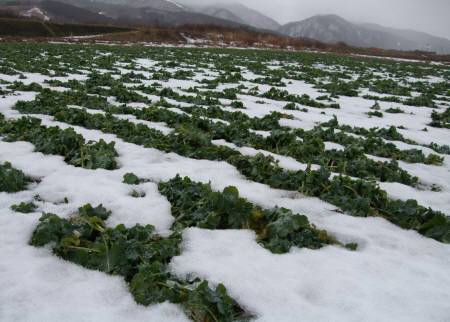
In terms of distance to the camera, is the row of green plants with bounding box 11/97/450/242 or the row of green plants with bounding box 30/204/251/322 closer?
the row of green plants with bounding box 30/204/251/322

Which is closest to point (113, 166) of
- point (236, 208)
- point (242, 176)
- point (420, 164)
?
point (242, 176)

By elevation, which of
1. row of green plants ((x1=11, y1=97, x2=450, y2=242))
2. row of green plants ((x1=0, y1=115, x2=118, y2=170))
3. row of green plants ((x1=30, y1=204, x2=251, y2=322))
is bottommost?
row of green plants ((x1=30, y1=204, x2=251, y2=322))

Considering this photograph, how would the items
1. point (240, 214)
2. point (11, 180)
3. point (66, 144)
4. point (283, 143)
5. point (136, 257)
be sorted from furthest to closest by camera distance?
point (283, 143) → point (66, 144) → point (11, 180) → point (240, 214) → point (136, 257)

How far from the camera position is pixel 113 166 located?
5.68 meters

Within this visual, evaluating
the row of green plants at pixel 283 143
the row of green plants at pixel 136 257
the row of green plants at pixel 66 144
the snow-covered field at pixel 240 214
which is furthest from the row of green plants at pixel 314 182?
the row of green plants at pixel 136 257

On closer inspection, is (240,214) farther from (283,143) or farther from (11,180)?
(283,143)

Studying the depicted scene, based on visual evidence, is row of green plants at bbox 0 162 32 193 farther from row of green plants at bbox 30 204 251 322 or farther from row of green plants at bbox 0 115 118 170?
row of green plants at bbox 30 204 251 322

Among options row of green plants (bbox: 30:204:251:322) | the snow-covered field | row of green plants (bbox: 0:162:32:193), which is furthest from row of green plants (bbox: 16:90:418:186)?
row of green plants (bbox: 30:204:251:322)

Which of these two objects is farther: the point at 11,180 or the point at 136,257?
the point at 11,180

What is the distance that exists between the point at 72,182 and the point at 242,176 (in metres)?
2.37

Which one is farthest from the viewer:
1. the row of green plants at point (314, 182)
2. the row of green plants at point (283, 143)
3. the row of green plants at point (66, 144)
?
the row of green plants at point (283, 143)

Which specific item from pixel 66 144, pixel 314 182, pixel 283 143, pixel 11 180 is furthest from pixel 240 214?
pixel 66 144

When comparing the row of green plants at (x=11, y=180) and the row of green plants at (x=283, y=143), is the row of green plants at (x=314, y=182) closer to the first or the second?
the row of green plants at (x=283, y=143)

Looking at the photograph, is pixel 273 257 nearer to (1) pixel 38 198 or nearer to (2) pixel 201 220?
(2) pixel 201 220
